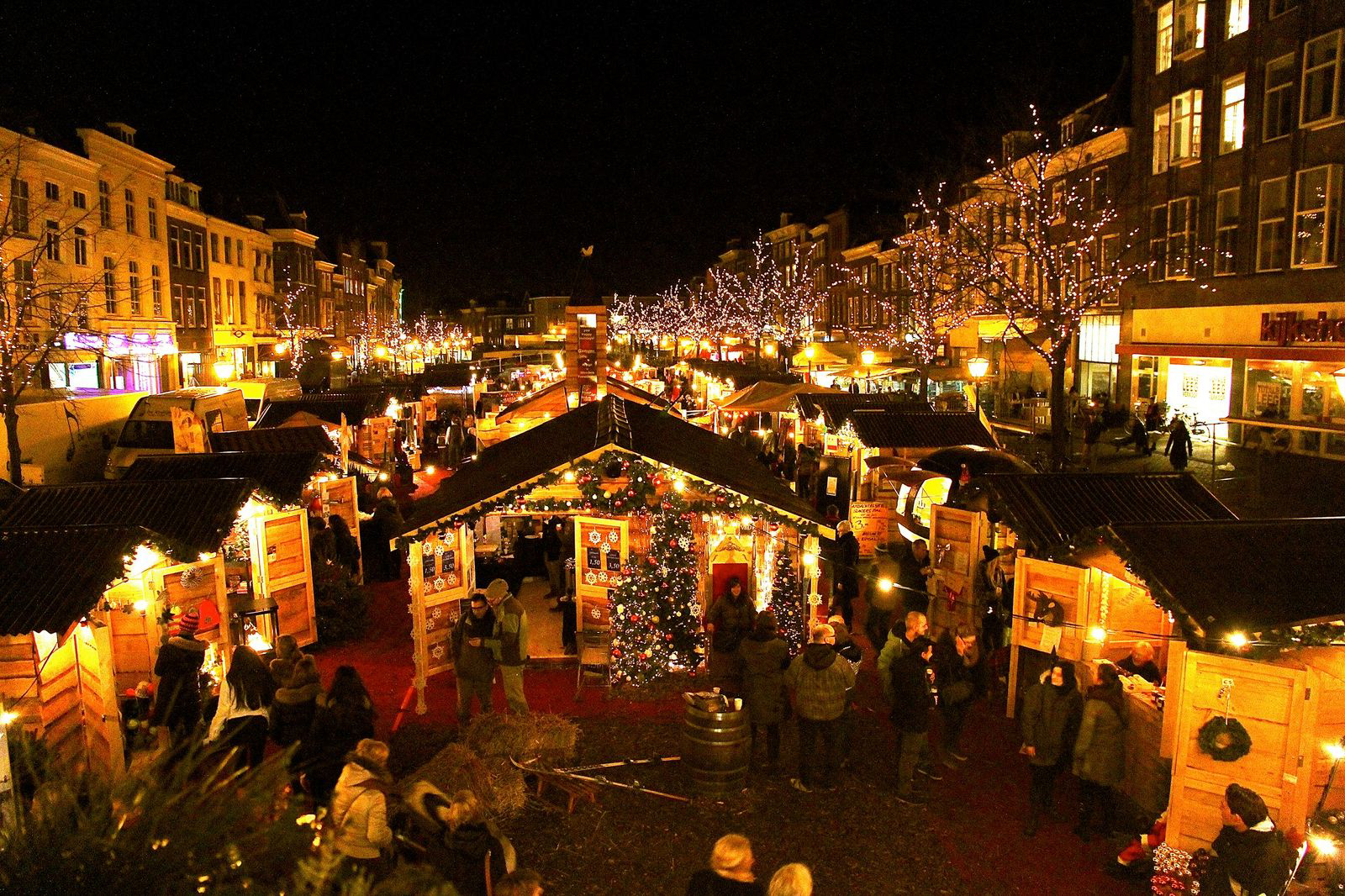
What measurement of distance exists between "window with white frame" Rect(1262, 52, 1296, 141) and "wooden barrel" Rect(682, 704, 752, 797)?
65.8 ft

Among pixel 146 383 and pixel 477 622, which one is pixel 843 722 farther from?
pixel 146 383

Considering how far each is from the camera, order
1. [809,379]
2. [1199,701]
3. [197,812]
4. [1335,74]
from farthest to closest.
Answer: [809,379]
[1335,74]
[1199,701]
[197,812]

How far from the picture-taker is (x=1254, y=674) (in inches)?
237

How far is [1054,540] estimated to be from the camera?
8.27m

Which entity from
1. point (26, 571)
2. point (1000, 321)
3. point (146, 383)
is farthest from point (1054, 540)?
point (146, 383)

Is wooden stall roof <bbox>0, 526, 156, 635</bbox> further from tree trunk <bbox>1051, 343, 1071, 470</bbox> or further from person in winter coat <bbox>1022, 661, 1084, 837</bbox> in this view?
tree trunk <bbox>1051, 343, 1071, 470</bbox>

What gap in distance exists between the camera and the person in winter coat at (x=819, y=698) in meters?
7.59

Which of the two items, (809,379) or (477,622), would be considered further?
(809,379)

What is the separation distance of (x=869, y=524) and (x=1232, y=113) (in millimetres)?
15346

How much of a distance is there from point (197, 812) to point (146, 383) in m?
38.6

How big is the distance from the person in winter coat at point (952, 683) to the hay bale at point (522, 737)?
126 inches

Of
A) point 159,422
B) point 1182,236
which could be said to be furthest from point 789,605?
point 1182,236

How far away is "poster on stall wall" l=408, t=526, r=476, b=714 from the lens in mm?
10070

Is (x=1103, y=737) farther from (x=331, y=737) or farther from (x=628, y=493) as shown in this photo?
(x=331, y=737)
